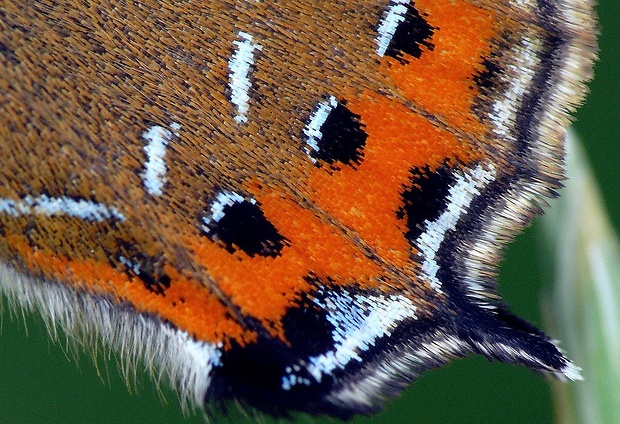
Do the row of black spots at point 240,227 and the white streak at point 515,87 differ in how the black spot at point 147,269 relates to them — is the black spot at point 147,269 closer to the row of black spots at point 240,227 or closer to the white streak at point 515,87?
the row of black spots at point 240,227

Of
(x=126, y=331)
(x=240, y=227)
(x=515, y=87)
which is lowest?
(x=126, y=331)

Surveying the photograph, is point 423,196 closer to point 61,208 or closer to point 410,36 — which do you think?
point 410,36

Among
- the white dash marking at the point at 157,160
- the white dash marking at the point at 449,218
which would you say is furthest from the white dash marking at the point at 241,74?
the white dash marking at the point at 449,218

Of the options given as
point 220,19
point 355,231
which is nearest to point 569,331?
point 355,231

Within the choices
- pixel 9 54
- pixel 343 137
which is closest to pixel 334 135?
pixel 343 137

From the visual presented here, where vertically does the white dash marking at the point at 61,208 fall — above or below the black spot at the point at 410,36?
below

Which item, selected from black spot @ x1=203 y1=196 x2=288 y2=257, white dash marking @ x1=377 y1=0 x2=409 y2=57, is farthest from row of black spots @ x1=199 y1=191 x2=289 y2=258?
white dash marking @ x1=377 y1=0 x2=409 y2=57

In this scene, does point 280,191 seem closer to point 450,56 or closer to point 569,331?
point 450,56
